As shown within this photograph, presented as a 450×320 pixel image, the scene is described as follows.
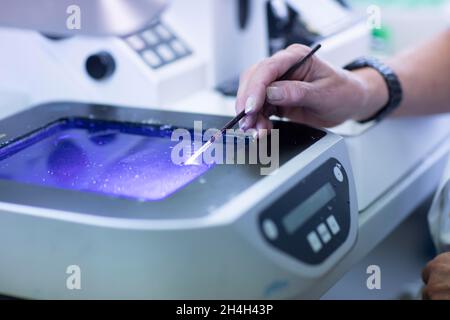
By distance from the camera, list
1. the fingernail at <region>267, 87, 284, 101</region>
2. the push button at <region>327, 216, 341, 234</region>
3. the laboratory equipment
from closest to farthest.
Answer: the laboratory equipment, the push button at <region>327, 216, 341, 234</region>, the fingernail at <region>267, 87, 284, 101</region>

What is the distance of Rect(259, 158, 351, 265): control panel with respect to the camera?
66 cm

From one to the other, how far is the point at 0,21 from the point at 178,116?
0.35 m

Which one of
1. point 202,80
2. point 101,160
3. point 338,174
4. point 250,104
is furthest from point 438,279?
point 202,80

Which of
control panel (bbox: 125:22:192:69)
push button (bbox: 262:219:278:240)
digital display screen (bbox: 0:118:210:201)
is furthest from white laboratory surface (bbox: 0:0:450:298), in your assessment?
push button (bbox: 262:219:278:240)

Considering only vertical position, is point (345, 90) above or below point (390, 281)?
above

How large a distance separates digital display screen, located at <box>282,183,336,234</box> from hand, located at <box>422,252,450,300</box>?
179 millimetres

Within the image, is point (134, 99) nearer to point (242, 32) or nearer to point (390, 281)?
point (242, 32)

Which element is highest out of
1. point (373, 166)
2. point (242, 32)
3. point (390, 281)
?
point (242, 32)

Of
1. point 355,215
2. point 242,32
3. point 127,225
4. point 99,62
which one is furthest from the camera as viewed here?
point 242,32

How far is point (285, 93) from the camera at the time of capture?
837 mm

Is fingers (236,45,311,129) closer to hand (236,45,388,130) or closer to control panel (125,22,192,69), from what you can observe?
hand (236,45,388,130)

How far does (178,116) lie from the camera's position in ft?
3.00

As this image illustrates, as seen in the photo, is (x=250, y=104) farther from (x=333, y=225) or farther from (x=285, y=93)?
(x=333, y=225)
